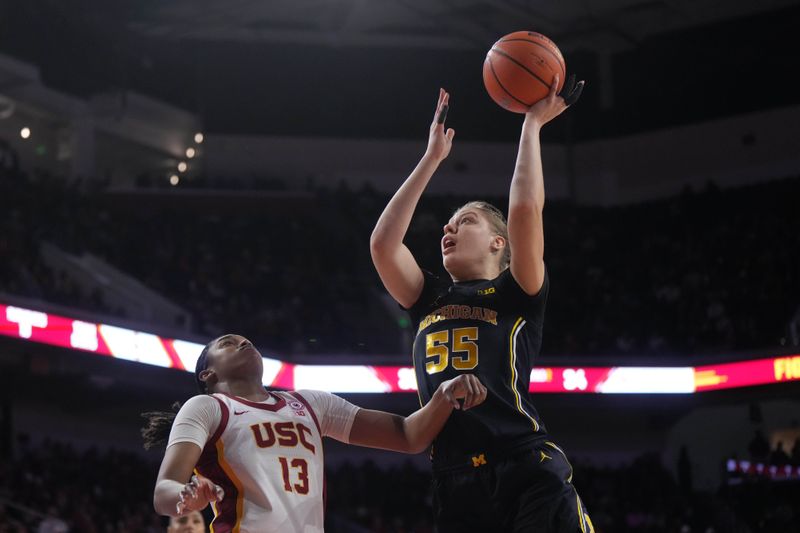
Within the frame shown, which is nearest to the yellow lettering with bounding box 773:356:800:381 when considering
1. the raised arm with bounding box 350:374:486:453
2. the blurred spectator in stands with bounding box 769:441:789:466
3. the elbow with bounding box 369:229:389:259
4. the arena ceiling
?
the blurred spectator in stands with bounding box 769:441:789:466

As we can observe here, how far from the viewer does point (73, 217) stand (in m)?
22.7

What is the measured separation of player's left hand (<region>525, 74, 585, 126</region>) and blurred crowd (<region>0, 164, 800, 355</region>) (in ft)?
47.5

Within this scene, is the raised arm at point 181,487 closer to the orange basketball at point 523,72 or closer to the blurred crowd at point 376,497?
the orange basketball at point 523,72

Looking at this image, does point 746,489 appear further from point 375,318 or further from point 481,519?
point 481,519

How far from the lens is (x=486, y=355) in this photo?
3.92m

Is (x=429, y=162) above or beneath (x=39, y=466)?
beneath

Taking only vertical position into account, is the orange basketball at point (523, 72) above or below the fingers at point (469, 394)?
above

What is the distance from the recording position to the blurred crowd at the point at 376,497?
609 inches

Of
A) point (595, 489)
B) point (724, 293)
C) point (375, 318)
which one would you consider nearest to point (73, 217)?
point (375, 318)

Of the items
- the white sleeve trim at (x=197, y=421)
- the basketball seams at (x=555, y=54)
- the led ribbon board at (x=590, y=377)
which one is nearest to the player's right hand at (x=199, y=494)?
the white sleeve trim at (x=197, y=421)

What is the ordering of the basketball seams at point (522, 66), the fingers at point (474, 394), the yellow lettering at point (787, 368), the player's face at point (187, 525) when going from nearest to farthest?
the fingers at point (474, 394) < the basketball seams at point (522, 66) < the player's face at point (187, 525) < the yellow lettering at point (787, 368)

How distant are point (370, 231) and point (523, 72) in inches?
792

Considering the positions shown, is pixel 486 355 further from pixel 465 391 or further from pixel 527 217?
pixel 527 217

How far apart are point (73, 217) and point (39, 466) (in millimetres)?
7144
